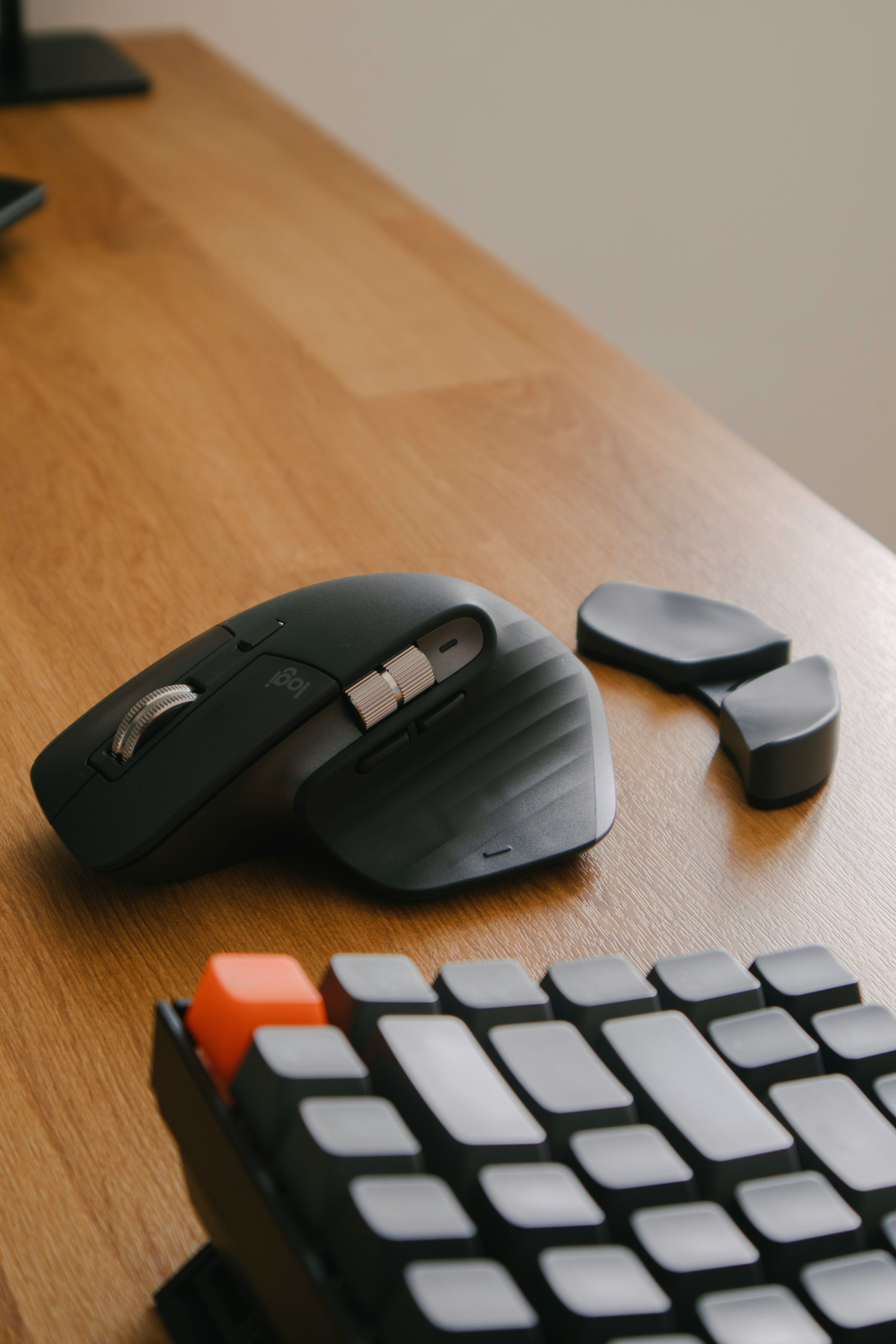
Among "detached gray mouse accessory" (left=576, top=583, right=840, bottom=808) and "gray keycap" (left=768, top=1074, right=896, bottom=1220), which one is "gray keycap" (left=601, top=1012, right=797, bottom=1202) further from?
"detached gray mouse accessory" (left=576, top=583, right=840, bottom=808)

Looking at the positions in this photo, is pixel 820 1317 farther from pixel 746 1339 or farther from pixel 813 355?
pixel 813 355

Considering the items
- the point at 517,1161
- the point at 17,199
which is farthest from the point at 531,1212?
the point at 17,199

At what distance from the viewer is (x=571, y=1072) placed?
0.28 metres

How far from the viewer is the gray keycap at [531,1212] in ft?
0.79

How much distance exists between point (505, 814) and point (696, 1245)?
205mm

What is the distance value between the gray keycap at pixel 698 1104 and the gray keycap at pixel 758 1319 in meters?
0.02

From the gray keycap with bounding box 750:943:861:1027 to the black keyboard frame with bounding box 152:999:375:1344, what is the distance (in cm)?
15

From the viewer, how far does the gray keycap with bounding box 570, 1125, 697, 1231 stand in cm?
26

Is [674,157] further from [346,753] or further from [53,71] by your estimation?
[346,753]

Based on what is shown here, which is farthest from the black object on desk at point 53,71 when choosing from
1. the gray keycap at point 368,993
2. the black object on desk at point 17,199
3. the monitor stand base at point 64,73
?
the gray keycap at point 368,993

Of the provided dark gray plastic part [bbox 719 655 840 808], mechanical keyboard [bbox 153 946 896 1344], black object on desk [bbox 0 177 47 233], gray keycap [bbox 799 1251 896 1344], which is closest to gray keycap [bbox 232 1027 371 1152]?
mechanical keyboard [bbox 153 946 896 1344]

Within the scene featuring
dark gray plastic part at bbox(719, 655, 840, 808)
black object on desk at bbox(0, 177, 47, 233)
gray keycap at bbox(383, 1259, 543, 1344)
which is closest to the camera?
gray keycap at bbox(383, 1259, 543, 1344)

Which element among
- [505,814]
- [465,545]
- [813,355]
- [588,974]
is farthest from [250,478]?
[813,355]

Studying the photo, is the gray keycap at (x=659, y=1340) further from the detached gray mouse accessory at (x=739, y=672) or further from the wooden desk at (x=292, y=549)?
the detached gray mouse accessory at (x=739, y=672)
